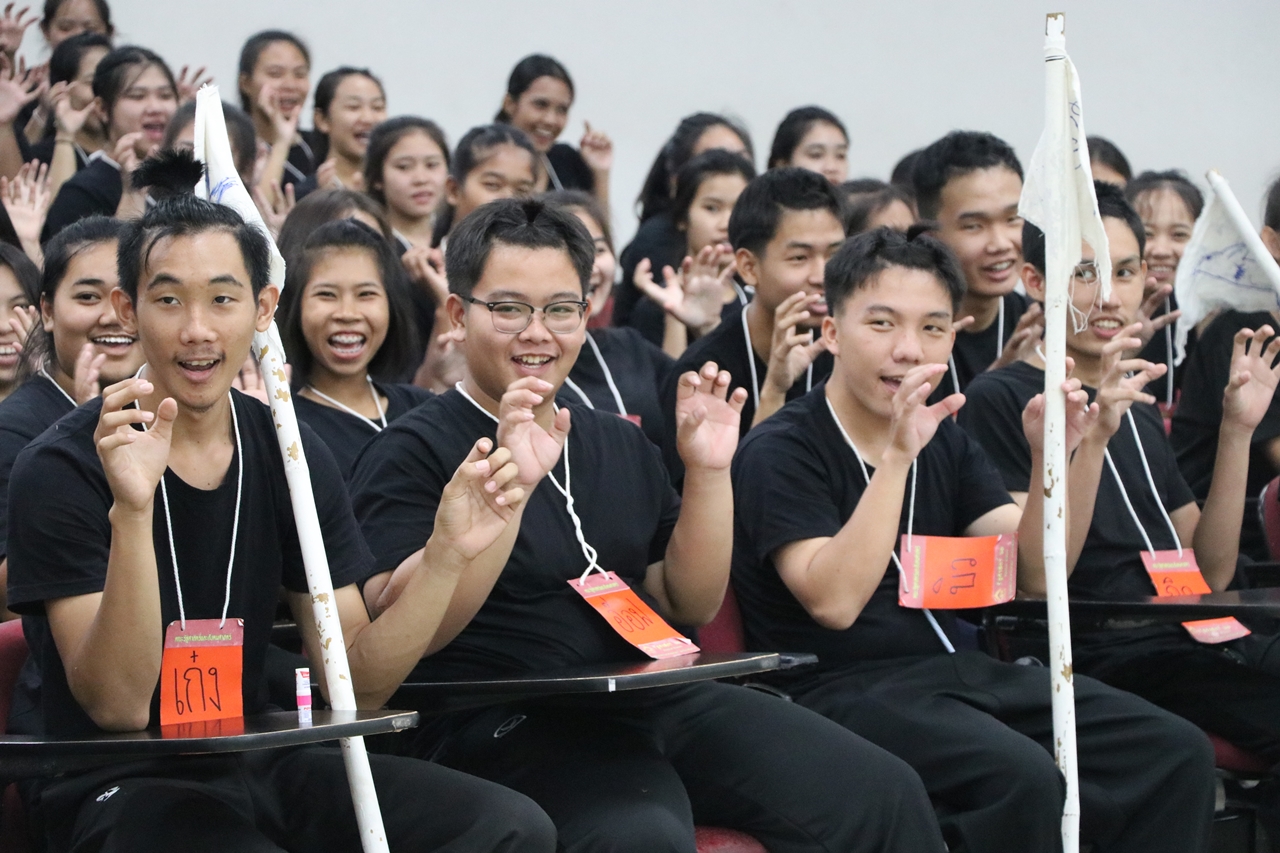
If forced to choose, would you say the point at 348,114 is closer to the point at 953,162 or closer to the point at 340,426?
the point at 953,162

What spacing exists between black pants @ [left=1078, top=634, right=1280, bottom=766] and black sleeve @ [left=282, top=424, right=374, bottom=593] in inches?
60.9

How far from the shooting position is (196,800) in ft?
6.42

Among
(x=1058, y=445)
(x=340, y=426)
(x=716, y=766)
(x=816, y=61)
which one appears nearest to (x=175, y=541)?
(x=716, y=766)

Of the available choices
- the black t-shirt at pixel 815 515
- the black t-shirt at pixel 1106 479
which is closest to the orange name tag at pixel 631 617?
the black t-shirt at pixel 815 515

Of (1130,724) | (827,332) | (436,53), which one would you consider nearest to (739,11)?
(436,53)

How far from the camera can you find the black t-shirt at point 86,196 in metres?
4.29

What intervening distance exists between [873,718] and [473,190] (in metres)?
2.12

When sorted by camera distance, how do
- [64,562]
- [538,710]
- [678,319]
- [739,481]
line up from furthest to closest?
1. [678,319]
2. [739,481]
3. [538,710]
4. [64,562]

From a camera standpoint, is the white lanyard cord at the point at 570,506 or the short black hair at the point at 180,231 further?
the white lanyard cord at the point at 570,506

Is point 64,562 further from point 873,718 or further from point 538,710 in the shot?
point 873,718

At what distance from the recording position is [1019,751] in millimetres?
2486

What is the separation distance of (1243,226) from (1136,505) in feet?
1.93

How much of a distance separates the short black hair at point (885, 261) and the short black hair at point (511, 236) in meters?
0.54

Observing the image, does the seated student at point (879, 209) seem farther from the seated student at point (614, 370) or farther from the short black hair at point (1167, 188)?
the short black hair at point (1167, 188)
